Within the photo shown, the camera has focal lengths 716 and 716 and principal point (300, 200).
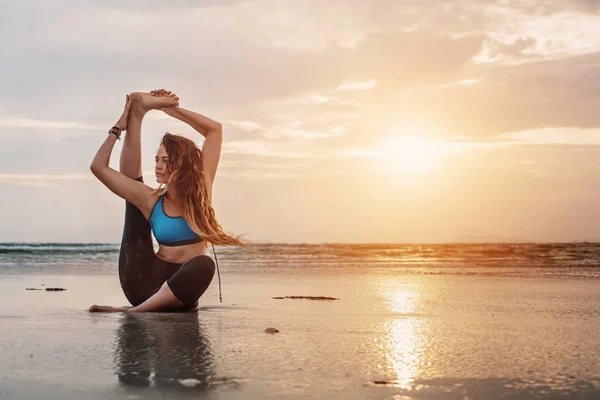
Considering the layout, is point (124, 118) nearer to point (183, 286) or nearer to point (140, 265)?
point (140, 265)

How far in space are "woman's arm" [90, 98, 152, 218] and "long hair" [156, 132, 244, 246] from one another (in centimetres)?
15

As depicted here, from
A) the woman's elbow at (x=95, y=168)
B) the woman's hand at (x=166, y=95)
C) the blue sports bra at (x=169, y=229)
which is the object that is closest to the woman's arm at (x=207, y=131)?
the woman's hand at (x=166, y=95)

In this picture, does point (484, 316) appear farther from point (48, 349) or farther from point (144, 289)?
point (48, 349)

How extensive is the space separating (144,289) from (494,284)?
6087 millimetres

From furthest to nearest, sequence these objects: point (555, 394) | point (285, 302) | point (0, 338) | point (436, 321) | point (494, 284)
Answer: point (494, 284)
point (285, 302)
point (436, 321)
point (0, 338)
point (555, 394)

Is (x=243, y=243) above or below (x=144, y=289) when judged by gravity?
above

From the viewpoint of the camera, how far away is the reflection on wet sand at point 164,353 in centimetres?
324

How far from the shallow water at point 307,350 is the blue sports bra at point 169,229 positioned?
644 millimetres

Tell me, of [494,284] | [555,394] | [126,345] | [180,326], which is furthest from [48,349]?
[494,284]

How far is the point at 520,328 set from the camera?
17.5 feet

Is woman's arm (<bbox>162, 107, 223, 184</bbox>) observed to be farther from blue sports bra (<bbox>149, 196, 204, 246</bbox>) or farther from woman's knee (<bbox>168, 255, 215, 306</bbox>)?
woman's knee (<bbox>168, 255, 215, 306</bbox>)

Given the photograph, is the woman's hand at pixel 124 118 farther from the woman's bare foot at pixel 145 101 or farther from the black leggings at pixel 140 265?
the black leggings at pixel 140 265

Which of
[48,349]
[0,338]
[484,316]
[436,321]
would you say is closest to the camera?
[48,349]

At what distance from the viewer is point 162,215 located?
607 cm
